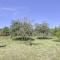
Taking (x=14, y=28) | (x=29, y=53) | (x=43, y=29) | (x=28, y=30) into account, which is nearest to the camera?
(x=29, y=53)

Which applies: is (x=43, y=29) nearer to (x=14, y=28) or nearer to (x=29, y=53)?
(x=14, y=28)

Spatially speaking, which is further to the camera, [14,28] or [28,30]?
[14,28]

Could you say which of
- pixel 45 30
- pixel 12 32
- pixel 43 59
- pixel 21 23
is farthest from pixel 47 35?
pixel 43 59

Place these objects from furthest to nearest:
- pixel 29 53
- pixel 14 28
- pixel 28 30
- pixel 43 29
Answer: pixel 43 29 < pixel 14 28 < pixel 28 30 < pixel 29 53

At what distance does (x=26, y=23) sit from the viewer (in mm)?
36406

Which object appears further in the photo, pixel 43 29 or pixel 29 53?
pixel 43 29

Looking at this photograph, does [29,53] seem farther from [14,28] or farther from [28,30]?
[14,28]

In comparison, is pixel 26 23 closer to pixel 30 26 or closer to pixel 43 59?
pixel 30 26

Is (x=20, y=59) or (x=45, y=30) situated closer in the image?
(x=20, y=59)

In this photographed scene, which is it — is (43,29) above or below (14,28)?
below

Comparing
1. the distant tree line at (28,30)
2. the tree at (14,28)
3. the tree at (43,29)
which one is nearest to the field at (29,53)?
the distant tree line at (28,30)

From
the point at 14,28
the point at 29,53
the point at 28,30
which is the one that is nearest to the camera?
the point at 29,53

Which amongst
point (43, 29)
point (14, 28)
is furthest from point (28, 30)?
point (43, 29)

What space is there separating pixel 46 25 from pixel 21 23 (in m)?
15.5
